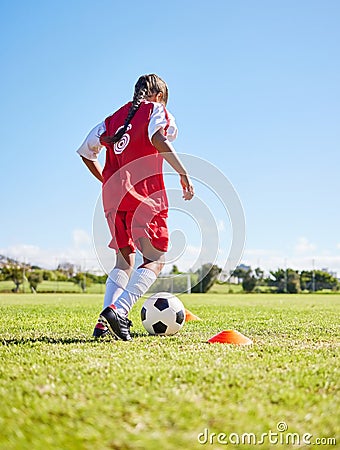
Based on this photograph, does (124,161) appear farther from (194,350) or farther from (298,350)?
(298,350)

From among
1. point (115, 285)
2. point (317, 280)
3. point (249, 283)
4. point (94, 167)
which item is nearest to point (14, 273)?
point (249, 283)

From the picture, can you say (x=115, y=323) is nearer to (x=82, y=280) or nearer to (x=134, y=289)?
(x=134, y=289)

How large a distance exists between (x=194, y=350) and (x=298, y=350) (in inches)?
31.4

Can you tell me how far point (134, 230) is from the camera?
4785 mm

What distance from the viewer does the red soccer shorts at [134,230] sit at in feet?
15.6

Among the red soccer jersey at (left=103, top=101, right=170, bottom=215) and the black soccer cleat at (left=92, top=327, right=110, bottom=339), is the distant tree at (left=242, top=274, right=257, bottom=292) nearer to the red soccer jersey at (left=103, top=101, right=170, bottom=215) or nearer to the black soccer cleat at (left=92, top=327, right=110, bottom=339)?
the black soccer cleat at (left=92, top=327, right=110, bottom=339)

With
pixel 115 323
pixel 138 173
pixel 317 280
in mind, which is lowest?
pixel 115 323

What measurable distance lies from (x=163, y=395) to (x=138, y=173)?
2.67 meters

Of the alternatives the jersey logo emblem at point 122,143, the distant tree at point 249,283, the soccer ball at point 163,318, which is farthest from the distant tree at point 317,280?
the jersey logo emblem at point 122,143

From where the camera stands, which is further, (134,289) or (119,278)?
(119,278)

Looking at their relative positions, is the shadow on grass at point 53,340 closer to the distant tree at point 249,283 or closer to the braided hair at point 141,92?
the braided hair at point 141,92

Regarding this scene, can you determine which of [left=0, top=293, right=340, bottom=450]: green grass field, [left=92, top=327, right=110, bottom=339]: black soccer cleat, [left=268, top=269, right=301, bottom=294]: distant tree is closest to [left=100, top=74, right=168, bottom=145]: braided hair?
[left=92, top=327, right=110, bottom=339]: black soccer cleat

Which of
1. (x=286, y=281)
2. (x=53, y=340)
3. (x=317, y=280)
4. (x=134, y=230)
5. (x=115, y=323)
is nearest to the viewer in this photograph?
(x=115, y=323)

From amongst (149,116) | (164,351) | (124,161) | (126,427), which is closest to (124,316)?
(164,351)
